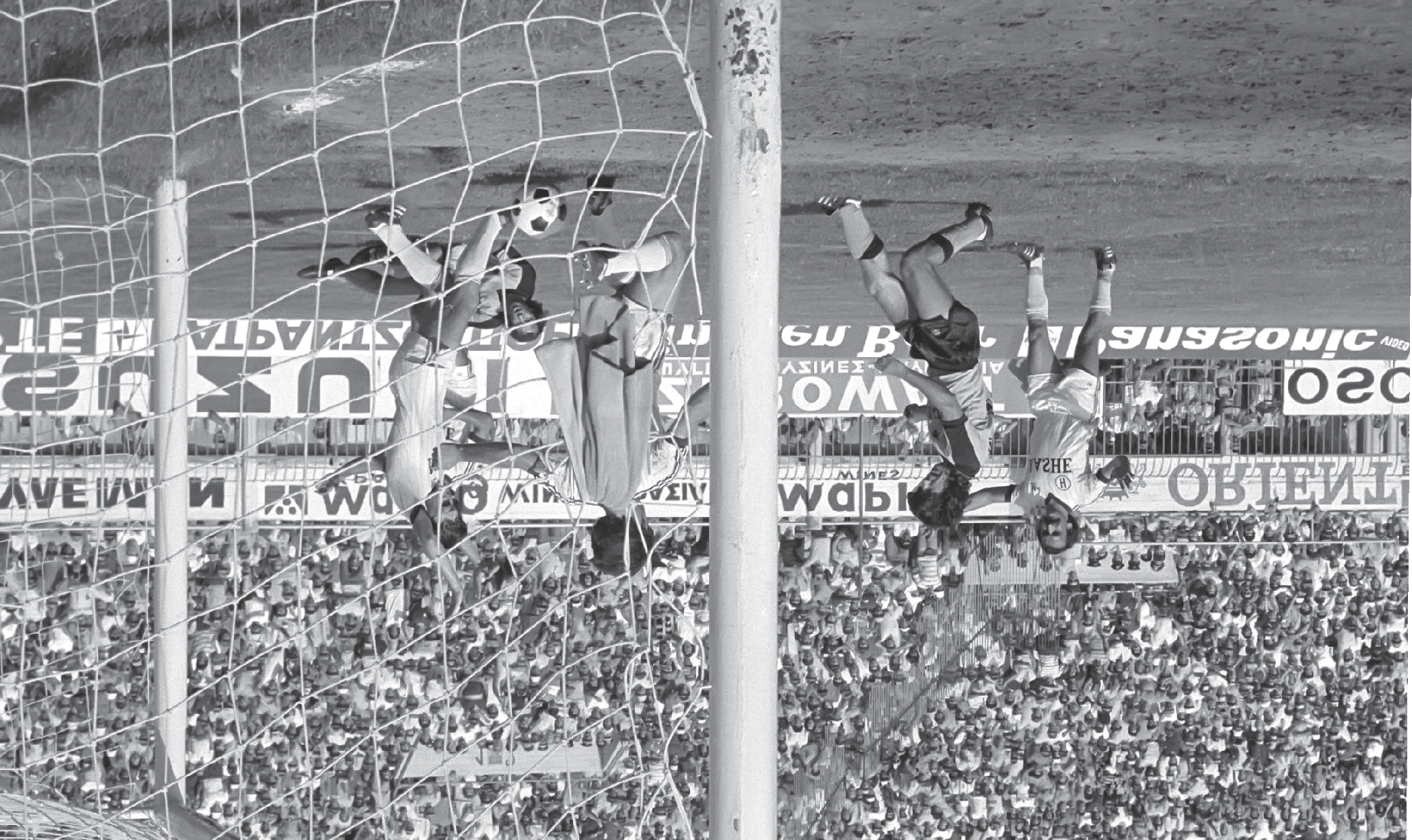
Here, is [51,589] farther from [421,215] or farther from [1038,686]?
[1038,686]

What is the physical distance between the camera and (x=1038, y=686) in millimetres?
13219

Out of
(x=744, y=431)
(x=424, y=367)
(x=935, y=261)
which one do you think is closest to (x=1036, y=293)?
(x=935, y=261)

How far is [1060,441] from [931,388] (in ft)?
5.43

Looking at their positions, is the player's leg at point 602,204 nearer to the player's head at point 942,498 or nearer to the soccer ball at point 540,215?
the soccer ball at point 540,215

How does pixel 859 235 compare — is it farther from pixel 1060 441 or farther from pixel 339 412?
pixel 339 412

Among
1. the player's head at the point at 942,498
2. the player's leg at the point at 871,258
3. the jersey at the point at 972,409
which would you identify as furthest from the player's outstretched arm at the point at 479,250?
the player's head at the point at 942,498

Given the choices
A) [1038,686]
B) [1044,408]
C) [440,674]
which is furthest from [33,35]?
[1038,686]

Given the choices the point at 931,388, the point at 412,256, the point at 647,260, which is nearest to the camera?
the point at 647,260

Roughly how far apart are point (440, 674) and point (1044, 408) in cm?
684

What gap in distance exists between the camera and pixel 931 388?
672 centimetres

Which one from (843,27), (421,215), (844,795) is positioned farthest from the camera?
(844,795)

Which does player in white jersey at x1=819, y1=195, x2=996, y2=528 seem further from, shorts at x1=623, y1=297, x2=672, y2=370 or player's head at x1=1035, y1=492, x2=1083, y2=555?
shorts at x1=623, y1=297, x2=672, y2=370

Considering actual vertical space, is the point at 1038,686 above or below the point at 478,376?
below

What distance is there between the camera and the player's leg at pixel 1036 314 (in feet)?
22.1
